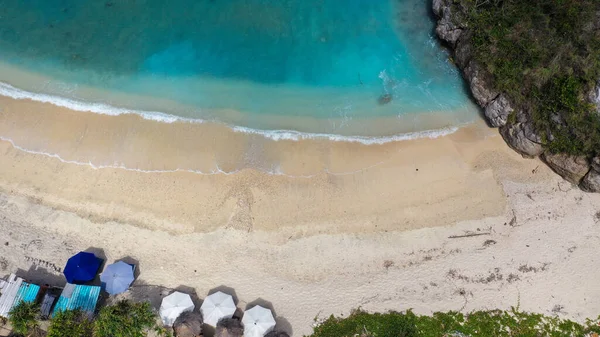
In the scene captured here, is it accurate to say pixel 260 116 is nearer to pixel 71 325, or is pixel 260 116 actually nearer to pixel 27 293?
pixel 71 325

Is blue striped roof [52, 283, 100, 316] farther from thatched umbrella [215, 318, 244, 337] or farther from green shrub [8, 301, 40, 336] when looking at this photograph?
thatched umbrella [215, 318, 244, 337]

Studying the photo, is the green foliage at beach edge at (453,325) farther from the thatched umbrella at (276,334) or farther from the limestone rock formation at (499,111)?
the limestone rock formation at (499,111)

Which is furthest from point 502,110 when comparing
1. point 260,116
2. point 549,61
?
point 260,116

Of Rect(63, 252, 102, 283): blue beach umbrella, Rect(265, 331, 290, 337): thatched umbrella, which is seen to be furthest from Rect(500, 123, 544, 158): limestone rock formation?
Rect(63, 252, 102, 283): blue beach umbrella

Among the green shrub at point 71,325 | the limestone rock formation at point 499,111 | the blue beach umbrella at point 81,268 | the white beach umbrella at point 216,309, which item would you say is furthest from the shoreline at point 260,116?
the green shrub at point 71,325

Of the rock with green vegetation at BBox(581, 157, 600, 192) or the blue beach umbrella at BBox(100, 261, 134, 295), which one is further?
the rock with green vegetation at BBox(581, 157, 600, 192)

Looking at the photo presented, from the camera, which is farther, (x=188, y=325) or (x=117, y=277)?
(x=117, y=277)
